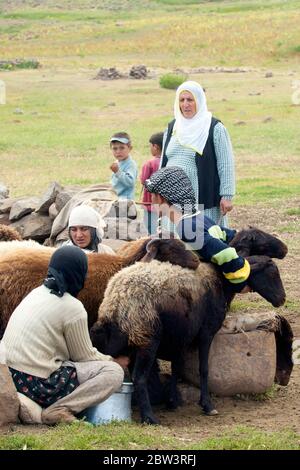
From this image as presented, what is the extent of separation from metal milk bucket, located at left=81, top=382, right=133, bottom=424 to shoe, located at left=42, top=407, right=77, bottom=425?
14 centimetres

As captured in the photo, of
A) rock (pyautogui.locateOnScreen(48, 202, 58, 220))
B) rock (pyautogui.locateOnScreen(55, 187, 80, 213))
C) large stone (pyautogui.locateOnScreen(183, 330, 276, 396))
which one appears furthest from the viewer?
rock (pyautogui.locateOnScreen(48, 202, 58, 220))

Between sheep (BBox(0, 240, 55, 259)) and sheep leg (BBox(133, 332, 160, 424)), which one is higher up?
sheep (BBox(0, 240, 55, 259))

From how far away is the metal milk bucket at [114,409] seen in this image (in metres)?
6.62

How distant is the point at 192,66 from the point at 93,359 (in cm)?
4498

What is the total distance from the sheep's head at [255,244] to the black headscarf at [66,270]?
1778 millimetres

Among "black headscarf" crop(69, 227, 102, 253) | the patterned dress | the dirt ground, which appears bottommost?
the dirt ground

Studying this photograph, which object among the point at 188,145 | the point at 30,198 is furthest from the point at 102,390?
the point at 30,198

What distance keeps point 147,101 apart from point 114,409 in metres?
27.8

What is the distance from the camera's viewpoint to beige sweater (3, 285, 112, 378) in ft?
21.2

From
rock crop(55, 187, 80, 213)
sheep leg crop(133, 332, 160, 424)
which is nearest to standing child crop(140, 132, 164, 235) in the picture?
rock crop(55, 187, 80, 213)

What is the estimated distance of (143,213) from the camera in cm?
1060

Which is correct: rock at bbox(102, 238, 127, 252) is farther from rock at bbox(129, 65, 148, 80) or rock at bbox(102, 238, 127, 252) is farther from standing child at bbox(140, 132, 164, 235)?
rock at bbox(129, 65, 148, 80)

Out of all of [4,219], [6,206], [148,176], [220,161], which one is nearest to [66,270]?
[220,161]
